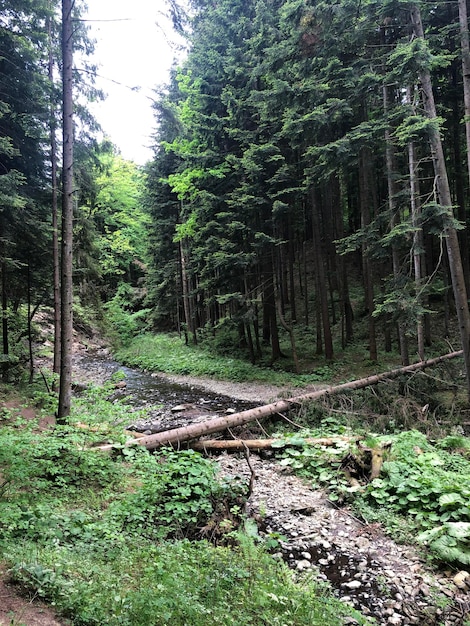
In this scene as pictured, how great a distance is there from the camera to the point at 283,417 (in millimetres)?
9742

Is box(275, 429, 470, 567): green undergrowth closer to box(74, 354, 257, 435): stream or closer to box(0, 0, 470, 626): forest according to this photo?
box(0, 0, 470, 626): forest

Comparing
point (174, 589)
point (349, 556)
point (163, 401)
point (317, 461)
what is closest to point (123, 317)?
point (163, 401)

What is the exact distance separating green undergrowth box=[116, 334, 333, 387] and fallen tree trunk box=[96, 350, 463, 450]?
333cm

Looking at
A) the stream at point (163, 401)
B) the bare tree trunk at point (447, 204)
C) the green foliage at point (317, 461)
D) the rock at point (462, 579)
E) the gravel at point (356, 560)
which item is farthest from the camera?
the stream at point (163, 401)

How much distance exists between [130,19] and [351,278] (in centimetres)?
2348

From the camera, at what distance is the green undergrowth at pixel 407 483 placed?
4672mm

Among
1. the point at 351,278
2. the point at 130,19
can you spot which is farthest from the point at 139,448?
the point at 351,278

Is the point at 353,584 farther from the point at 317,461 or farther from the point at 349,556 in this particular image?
the point at 317,461

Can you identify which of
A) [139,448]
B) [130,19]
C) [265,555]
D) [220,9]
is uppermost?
[220,9]

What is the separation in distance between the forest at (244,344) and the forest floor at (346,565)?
2.6 inches

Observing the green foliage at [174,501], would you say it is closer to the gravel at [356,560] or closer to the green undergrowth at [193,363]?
the gravel at [356,560]

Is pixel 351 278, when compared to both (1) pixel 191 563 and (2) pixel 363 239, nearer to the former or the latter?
(2) pixel 363 239

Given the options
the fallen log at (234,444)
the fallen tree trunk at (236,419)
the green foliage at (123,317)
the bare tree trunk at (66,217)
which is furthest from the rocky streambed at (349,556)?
the green foliage at (123,317)

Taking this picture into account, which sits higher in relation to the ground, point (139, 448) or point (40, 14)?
point (40, 14)
